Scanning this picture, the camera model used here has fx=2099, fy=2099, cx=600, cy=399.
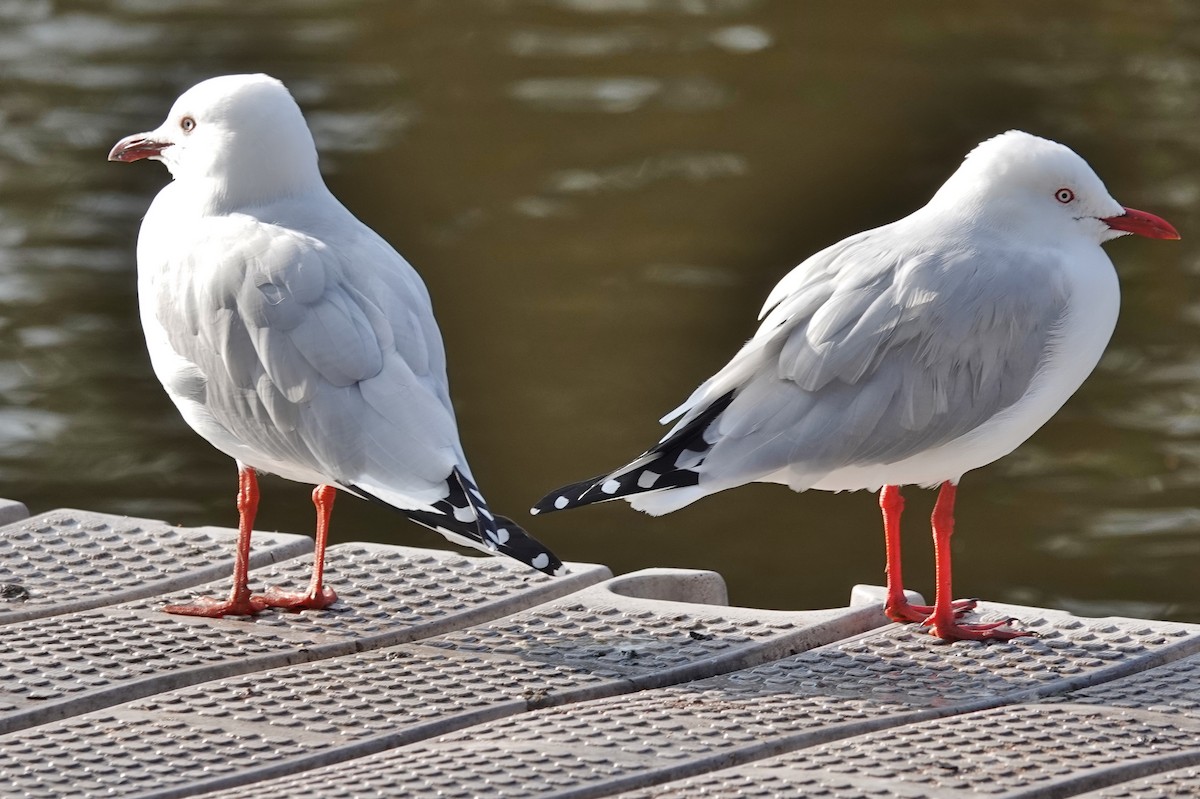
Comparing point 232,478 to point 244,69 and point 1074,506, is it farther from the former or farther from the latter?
point 244,69

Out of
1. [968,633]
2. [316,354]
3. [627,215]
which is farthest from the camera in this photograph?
[627,215]

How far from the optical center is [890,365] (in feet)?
15.9

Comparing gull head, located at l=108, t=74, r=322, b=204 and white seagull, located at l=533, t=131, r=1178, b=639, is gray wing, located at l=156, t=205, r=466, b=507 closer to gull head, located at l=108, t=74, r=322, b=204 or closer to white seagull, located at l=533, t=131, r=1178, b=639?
gull head, located at l=108, t=74, r=322, b=204

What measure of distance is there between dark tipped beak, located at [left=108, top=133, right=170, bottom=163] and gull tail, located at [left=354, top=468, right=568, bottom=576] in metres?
1.51

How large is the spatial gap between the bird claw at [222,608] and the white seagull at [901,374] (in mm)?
766

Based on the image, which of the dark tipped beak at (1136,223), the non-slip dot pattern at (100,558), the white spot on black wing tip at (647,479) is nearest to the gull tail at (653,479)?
the white spot on black wing tip at (647,479)

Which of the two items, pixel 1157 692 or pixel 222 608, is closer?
pixel 1157 692

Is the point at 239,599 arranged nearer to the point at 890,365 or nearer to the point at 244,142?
the point at 244,142

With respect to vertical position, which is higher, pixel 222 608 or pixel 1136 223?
pixel 1136 223

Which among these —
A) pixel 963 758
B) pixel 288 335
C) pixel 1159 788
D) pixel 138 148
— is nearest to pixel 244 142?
pixel 138 148

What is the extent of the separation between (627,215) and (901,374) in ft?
23.3

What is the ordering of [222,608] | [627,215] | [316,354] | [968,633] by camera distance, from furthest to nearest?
[627,215]
[222,608]
[968,633]
[316,354]

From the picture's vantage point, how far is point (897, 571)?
494 centimetres

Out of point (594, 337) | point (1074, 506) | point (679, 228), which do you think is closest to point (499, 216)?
point (679, 228)
